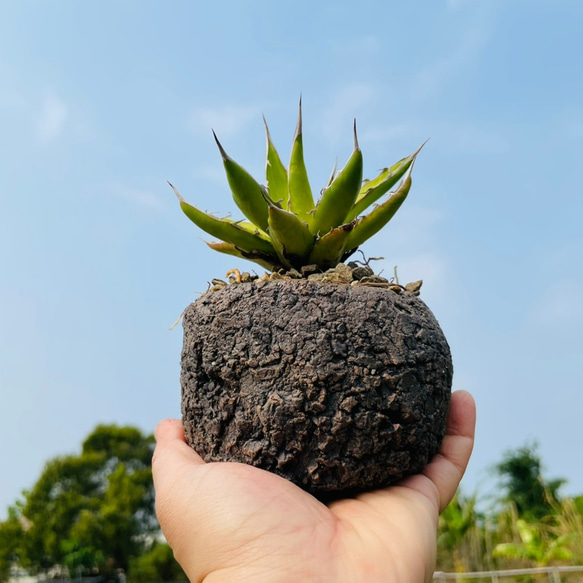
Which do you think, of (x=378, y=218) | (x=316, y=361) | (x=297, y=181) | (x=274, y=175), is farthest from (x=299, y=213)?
(x=316, y=361)

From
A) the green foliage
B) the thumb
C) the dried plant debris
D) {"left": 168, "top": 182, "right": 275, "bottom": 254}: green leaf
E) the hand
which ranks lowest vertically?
the hand

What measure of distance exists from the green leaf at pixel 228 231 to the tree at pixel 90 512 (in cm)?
1749

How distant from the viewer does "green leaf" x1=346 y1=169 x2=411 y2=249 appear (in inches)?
107

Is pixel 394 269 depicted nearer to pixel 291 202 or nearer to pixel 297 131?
pixel 291 202

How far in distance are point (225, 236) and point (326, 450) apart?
106cm

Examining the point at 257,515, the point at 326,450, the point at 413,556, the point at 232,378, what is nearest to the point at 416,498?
the point at 413,556

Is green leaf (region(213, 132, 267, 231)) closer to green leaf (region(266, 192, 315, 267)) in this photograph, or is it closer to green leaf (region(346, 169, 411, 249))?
green leaf (region(266, 192, 315, 267))

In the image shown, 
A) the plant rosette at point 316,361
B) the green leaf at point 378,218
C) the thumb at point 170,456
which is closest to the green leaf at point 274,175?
the plant rosette at point 316,361

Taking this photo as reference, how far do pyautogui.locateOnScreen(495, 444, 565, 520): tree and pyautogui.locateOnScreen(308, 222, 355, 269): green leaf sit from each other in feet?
63.1

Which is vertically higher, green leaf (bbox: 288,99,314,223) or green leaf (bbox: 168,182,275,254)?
green leaf (bbox: 288,99,314,223)

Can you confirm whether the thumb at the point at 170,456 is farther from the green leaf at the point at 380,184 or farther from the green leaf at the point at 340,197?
the green leaf at the point at 380,184

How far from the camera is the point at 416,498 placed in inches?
96.8

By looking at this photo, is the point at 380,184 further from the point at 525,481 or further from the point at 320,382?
the point at 525,481

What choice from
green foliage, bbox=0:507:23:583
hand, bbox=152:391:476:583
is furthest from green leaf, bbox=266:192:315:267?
green foliage, bbox=0:507:23:583
